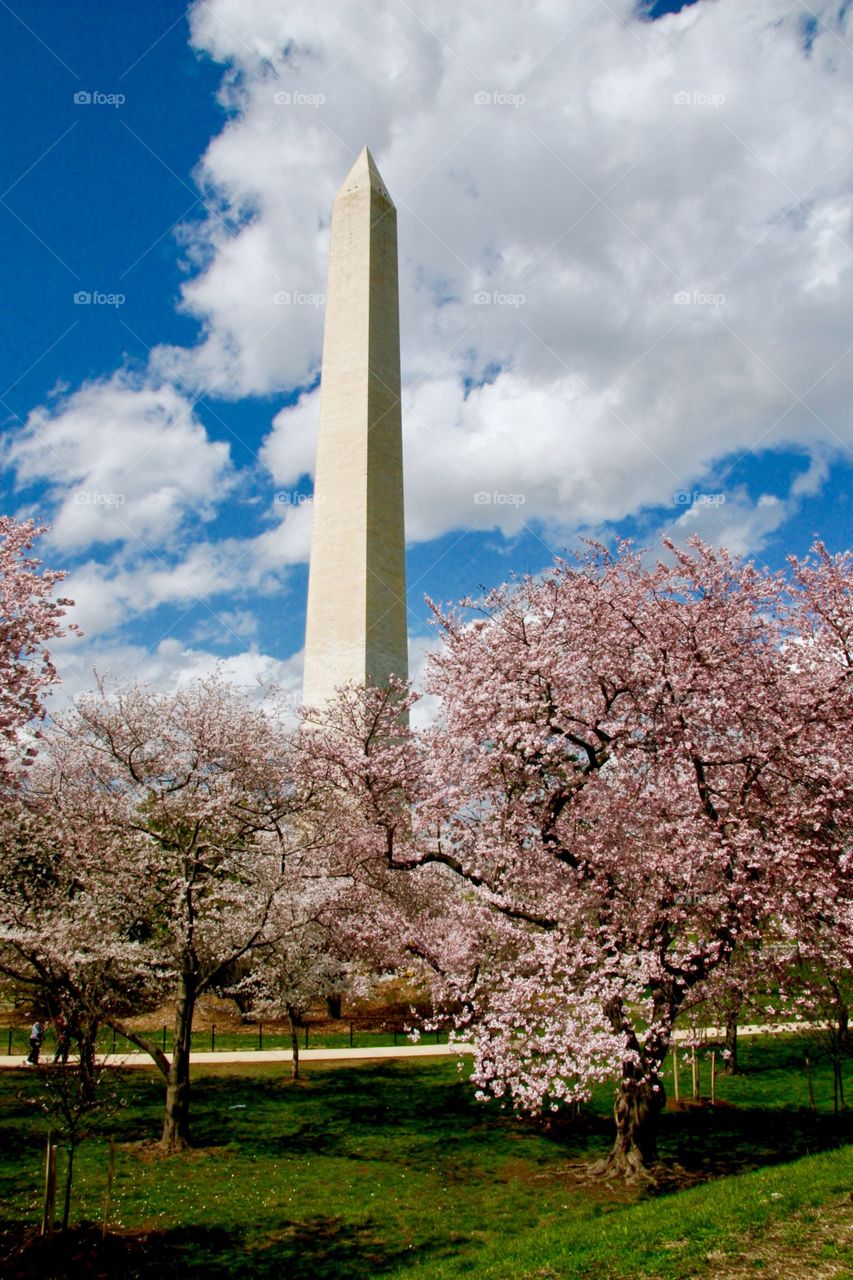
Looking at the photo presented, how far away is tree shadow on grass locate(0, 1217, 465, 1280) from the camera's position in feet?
30.1

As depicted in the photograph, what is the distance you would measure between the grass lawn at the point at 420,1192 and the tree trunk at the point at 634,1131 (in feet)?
1.52

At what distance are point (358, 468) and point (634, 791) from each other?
791 inches

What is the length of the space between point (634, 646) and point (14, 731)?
788cm

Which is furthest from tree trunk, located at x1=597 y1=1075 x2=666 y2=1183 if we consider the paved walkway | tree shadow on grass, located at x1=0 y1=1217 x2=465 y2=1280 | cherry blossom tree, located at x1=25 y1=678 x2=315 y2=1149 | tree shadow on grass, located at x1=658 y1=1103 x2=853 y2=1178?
Answer: the paved walkway

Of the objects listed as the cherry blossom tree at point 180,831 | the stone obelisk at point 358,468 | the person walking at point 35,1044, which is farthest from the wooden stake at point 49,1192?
the stone obelisk at point 358,468

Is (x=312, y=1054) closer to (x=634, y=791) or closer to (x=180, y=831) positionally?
(x=180, y=831)

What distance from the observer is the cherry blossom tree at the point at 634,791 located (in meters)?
11.2

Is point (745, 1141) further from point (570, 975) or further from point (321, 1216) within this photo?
point (321, 1216)

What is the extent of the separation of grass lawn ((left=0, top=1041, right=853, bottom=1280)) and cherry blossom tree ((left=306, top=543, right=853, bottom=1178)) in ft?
5.10

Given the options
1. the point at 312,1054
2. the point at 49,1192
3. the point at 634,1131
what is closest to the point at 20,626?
the point at 49,1192

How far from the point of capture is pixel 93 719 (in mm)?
17000

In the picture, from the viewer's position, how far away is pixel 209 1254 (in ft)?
32.5

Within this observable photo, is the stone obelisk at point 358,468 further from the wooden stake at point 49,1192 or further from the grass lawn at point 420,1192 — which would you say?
the wooden stake at point 49,1192

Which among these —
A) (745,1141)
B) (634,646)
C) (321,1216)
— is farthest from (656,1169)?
(634,646)
